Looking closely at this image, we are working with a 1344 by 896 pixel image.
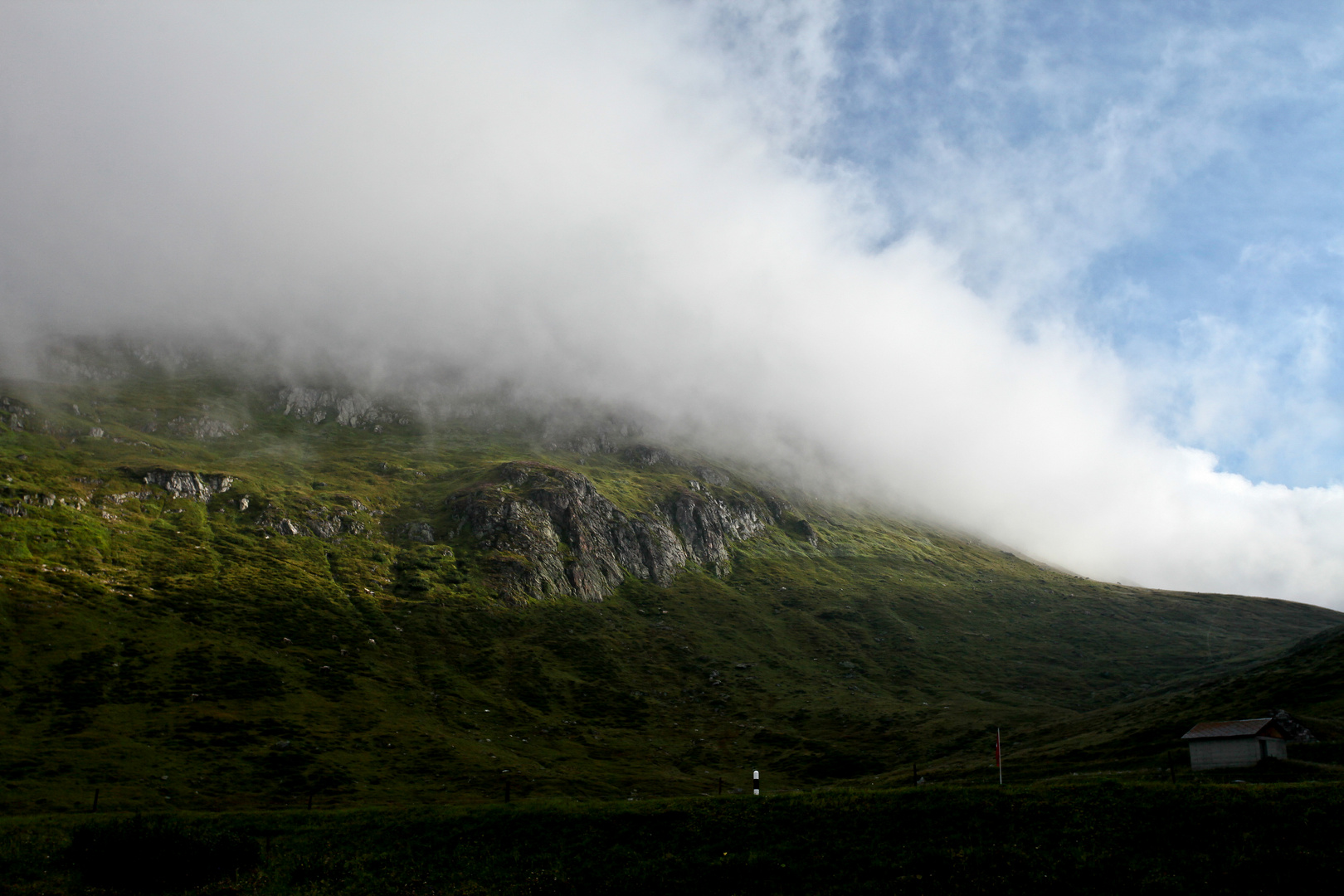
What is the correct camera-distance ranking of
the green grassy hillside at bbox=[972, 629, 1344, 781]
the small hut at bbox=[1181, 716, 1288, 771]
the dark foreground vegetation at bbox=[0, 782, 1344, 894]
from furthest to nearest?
the green grassy hillside at bbox=[972, 629, 1344, 781] < the small hut at bbox=[1181, 716, 1288, 771] < the dark foreground vegetation at bbox=[0, 782, 1344, 894]

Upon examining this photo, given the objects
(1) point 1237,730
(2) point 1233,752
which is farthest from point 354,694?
(1) point 1237,730

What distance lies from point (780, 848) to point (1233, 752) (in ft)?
153

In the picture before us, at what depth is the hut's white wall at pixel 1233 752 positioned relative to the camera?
57.2 meters

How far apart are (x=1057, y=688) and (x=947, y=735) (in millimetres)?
65606

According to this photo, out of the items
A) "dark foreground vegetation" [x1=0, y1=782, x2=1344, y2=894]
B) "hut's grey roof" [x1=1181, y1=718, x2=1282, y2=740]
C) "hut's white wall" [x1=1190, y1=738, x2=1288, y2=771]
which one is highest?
"hut's grey roof" [x1=1181, y1=718, x2=1282, y2=740]

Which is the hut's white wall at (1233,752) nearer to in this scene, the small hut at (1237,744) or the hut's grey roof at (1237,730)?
the small hut at (1237,744)

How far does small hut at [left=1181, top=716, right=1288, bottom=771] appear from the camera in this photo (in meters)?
57.1

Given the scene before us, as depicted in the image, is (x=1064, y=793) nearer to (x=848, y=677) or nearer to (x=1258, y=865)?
(x=1258, y=865)

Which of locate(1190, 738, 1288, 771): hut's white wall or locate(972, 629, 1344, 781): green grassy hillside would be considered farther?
locate(972, 629, 1344, 781): green grassy hillside

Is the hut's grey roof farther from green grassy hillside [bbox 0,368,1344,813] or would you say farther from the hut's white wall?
green grassy hillside [bbox 0,368,1344,813]

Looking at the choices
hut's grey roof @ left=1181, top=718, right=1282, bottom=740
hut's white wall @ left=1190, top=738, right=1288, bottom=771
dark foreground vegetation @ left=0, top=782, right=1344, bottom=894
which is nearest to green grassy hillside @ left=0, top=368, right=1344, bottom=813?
hut's white wall @ left=1190, top=738, right=1288, bottom=771

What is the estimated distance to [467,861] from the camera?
40.0 metres

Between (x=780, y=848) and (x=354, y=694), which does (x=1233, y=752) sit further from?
(x=354, y=694)

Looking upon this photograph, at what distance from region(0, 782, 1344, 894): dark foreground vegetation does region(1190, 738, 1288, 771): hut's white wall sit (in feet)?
86.5
